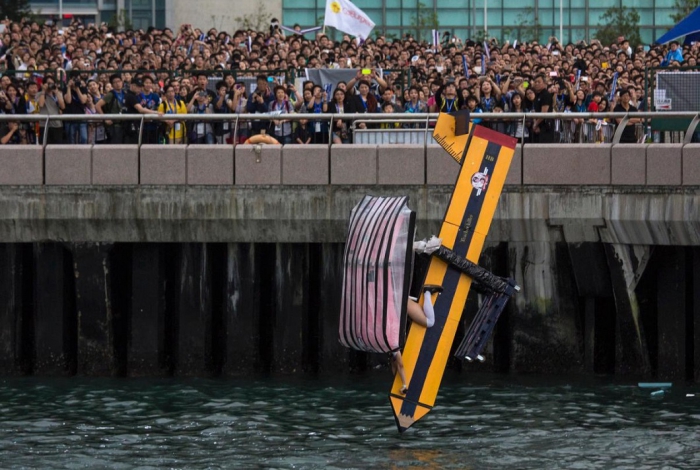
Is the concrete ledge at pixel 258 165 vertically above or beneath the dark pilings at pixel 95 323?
above

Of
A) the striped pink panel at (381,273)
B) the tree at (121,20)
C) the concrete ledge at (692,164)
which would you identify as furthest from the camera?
the tree at (121,20)

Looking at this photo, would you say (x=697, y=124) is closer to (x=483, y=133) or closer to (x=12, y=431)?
(x=483, y=133)

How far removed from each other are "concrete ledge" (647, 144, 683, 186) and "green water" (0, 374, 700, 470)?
2779 millimetres

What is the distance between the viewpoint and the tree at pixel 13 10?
58.5m

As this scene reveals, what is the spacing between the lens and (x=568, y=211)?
20703 mm

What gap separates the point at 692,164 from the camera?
66.6 feet

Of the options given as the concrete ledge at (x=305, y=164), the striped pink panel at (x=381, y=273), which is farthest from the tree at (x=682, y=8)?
the striped pink panel at (x=381, y=273)

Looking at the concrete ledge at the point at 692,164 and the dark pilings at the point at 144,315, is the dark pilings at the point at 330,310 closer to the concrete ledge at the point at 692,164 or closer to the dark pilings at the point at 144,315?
the dark pilings at the point at 144,315

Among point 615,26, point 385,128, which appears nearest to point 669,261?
point 385,128

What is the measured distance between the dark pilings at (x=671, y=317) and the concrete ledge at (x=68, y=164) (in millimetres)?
7962

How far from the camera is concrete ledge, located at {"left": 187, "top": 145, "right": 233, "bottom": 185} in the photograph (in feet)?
69.9

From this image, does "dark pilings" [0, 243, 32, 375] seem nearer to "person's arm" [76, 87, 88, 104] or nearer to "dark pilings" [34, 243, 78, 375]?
"dark pilings" [34, 243, 78, 375]

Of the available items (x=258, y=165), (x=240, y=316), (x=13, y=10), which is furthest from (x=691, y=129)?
(x=13, y=10)

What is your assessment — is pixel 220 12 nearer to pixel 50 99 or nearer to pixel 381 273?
pixel 50 99
